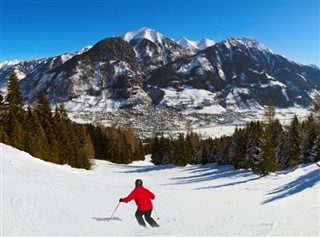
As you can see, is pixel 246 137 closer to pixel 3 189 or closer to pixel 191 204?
pixel 191 204

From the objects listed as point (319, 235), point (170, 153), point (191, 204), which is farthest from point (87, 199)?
point (170, 153)

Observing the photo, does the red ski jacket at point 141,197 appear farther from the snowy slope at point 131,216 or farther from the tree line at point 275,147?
the tree line at point 275,147

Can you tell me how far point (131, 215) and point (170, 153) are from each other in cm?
8350

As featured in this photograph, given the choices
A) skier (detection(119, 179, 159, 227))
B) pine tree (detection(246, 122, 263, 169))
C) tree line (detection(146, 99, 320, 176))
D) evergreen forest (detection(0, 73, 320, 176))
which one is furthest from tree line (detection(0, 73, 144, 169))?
skier (detection(119, 179, 159, 227))

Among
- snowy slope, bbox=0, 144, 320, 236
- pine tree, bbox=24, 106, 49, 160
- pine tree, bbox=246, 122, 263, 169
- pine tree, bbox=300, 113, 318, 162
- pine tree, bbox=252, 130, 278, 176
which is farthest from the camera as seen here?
pine tree, bbox=246, 122, 263, 169

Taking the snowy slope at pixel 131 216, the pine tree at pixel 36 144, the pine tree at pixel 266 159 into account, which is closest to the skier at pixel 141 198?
the snowy slope at pixel 131 216

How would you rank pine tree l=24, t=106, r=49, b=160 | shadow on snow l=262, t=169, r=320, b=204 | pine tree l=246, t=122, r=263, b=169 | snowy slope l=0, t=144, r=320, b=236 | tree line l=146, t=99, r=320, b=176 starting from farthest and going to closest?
pine tree l=246, t=122, r=263, b=169, pine tree l=24, t=106, r=49, b=160, tree line l=146, t=99, r=320, b=176, shadow on snow l=262, t=169, r=320, b=204, snowy slope l=0, t=144, r=320, b=236

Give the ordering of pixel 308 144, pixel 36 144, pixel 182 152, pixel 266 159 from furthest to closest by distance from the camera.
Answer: pixel 182 152, pixel 308 144, pixel 36 144, pixel 266 159

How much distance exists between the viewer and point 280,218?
14.7 m

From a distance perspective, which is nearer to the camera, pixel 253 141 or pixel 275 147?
pixel 253 141

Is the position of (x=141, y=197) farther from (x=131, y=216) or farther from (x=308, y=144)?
(x=308, y=144)

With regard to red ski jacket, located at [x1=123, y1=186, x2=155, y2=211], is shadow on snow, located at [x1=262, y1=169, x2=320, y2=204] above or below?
below

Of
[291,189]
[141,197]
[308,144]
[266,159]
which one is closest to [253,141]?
[308,144]

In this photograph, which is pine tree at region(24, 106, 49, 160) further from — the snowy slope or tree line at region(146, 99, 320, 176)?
tree line at region(146, 99, 320, 176)
